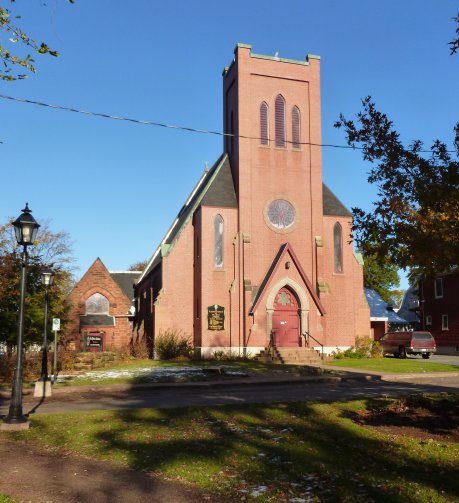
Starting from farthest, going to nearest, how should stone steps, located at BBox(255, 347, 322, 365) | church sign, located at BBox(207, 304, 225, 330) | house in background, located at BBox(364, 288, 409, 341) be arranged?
1. house in background, located at BBox(364, 288, 409, 341)
2. church sign, located at BBox(207, 304, 225, 330)
3. stone steps, located at BBox(255, 347, 322, 365)

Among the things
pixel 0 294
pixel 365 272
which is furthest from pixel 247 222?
pixel 365 272

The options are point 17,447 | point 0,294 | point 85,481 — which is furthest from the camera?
point 0,294

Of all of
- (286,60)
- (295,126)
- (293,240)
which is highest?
(286,60)

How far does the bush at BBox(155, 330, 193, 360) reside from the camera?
33.5m

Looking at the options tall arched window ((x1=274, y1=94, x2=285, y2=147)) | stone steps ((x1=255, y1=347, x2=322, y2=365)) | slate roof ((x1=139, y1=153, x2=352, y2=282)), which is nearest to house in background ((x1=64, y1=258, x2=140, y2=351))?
slate roof ((x1=139, y1=153, x2=352, y2=282))

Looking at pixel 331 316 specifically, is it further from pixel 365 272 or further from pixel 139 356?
pixel 365 272

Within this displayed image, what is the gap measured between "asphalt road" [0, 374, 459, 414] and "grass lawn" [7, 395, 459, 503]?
84.3 inches

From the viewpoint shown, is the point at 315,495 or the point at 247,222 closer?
the point at 315,495

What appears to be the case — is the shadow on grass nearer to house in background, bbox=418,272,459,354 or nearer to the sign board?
the sign board

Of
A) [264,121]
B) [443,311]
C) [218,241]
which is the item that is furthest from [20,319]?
[443,311]

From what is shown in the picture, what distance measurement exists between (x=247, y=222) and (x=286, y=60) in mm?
11260

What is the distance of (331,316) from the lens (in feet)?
117

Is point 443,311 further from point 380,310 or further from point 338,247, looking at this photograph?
point 338,247

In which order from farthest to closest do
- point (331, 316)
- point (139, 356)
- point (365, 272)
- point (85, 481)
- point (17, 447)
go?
point (365, 272)
point (331, 316)
point (139, 356)
point (17, 447)
point (85, 481)
